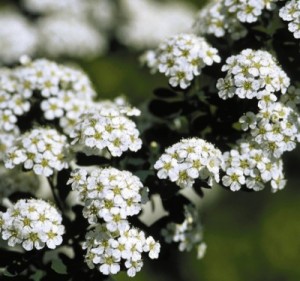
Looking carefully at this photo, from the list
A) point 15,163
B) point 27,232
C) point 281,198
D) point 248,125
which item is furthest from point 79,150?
point 281,198

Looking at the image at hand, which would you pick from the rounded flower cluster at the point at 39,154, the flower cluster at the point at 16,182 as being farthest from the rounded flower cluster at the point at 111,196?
the flower cluster at the point at 16,182

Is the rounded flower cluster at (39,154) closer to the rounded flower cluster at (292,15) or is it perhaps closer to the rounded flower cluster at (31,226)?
the rounded flower cluster at (31,226)

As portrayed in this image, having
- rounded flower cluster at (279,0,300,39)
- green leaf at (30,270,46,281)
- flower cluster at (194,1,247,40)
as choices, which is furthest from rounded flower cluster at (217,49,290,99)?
green leaf at (30,270,46,281)

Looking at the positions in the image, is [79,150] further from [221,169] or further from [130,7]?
[130,7]

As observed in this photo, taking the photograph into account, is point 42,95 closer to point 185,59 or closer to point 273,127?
point 185,59

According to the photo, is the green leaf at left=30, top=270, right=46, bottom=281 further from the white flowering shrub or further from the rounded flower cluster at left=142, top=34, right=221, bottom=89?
the rounded flower cluster at left=142, top=34, right=221, bottom=89

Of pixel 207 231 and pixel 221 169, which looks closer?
pixel 221 169
